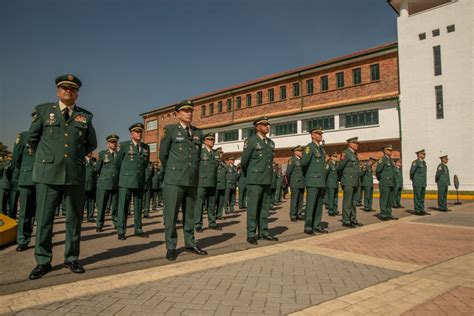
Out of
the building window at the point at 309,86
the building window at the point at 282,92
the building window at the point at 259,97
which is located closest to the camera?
the building window at the point at 309,86

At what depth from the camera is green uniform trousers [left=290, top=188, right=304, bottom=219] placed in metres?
10.1

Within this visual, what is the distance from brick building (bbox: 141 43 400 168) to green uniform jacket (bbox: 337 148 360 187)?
18234 millimetres

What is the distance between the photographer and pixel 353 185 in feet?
27.5

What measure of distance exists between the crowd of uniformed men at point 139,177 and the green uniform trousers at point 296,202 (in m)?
0.04

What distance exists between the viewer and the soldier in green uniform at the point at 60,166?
4137mm

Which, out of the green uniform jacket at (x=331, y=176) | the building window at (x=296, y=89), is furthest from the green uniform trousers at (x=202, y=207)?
the building window at (x=296, y=89)

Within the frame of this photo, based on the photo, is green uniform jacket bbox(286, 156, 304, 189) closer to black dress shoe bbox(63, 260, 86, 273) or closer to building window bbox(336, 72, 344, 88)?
black dress shoe bbox(63, 260, 86, 273)

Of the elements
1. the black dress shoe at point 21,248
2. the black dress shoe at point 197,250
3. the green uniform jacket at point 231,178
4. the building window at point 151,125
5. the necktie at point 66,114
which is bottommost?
the black dress shoe at point 21,248

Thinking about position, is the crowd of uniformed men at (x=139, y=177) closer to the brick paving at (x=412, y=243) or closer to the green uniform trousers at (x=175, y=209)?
the green uniform trousers at (x=175, y=209)

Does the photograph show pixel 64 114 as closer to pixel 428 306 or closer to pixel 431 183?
pixel 428 306

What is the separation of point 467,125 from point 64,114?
24451 millimetres

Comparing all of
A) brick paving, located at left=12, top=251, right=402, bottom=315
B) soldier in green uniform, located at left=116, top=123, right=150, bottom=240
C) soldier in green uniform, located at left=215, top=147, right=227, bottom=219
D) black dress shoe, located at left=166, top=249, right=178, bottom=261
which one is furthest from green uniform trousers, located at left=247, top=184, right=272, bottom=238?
soldier in green uniform, located at left=215, top=147, right=227, bottom=219

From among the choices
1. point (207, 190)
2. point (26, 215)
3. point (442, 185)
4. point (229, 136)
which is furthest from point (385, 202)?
point (229, 136)

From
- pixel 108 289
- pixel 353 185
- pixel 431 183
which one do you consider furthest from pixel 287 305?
pixel 431 183
